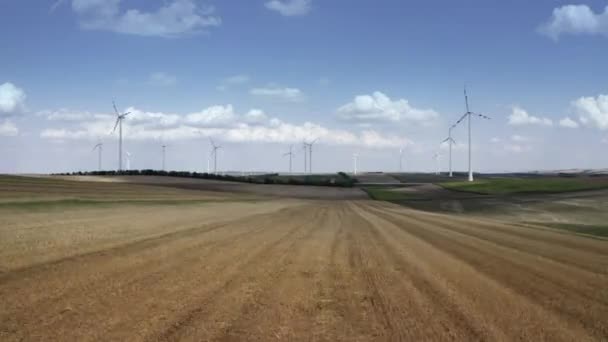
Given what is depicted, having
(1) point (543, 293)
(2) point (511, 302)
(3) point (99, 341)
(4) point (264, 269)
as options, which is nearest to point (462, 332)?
(2) point (511, 302)

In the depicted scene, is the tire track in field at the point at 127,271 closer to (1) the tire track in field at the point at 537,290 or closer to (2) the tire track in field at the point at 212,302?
(2) the tire track in field at the point at 212,302

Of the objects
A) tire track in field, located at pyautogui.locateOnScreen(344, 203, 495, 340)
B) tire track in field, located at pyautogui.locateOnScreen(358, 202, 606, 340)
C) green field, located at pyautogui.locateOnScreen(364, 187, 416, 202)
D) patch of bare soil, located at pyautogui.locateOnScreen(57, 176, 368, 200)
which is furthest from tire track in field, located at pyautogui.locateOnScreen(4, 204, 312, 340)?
patch of bare soil, located at pyautogui.locateOnScreen(57, 176, 368, 200)

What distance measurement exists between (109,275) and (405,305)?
18.9 feet

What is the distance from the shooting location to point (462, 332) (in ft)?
23.2

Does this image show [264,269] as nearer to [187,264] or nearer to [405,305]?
[187,264]

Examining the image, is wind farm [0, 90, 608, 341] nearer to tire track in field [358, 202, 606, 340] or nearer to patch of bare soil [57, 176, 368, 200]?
tire track in field [358, 202, 606, 340]

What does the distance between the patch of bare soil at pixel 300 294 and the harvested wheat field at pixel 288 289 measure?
3cm

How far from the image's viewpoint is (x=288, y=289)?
9617 millimetres

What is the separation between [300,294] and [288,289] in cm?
41

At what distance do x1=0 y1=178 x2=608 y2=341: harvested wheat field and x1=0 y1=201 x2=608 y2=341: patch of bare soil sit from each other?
0.03 m

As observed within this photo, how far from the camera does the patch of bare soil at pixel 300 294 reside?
23.1 ft

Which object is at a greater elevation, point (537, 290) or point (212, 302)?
point (212, 302)

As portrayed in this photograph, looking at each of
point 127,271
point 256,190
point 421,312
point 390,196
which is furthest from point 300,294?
point 256,190

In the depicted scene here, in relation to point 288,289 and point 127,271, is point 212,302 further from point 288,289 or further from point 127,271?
point 127,271
